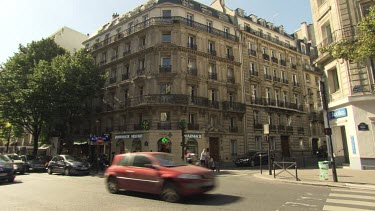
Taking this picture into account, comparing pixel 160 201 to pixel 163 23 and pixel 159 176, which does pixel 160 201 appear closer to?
pixel 159 176

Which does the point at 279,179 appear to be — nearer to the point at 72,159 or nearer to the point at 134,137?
the point at 72,159

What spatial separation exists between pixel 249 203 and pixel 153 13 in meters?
25.4

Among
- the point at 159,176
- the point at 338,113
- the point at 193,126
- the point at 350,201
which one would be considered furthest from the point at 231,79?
the point at 159,176

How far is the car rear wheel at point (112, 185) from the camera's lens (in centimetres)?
876

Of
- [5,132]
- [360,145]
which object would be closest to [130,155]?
[360,145]

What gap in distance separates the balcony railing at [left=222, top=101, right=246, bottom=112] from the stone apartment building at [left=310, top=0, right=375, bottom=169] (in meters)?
11.2

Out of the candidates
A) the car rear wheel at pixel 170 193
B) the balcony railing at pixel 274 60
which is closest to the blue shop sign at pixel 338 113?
the car rear wheel at pixel 170 193

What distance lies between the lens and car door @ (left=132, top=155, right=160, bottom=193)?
7.57m

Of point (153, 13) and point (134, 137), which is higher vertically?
point (153, 13)

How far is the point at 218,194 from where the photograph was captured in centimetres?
834

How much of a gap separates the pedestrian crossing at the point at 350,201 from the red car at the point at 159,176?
3.34 m

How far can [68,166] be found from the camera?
17.7m

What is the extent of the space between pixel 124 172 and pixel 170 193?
213cm

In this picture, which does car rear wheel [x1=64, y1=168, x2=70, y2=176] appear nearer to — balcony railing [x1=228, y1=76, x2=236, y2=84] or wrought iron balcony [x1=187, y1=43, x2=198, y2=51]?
wrought iron balcony [x1=187, y1=43, x2=198, y2=51]
